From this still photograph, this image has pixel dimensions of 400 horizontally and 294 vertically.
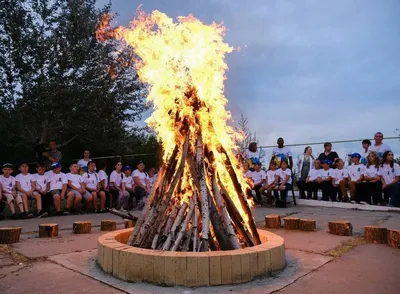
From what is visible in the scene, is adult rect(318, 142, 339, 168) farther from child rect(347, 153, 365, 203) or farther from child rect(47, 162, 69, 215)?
child rect(47, 162, 69, 215)

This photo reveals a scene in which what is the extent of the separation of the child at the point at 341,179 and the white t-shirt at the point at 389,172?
3.22ft

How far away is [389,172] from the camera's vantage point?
31.3 ft

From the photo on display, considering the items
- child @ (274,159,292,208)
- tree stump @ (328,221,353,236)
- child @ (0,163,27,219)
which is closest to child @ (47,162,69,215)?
child @ (0,163,27,219)

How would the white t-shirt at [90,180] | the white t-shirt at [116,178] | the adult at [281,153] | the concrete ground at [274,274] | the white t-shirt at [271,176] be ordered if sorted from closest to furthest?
the concrete ground at [274,274] → the white t-shirt at [90,180] → the white t-shirt at [116,178] → the white t-shirt at [271,176] → the adult at [281,153]

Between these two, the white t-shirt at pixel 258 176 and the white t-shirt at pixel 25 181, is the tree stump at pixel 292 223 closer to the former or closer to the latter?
the white t-shirt at pixel 258 176

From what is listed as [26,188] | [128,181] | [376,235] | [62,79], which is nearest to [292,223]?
[376,235]

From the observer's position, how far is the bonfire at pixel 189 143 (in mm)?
4555

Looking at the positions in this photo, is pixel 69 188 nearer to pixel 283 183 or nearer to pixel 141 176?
pixel 141 176

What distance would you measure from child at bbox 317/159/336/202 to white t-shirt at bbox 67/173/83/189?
6836 millimetres

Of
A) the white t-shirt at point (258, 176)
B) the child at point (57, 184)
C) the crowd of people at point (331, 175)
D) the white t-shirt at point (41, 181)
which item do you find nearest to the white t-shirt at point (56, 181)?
the child at point (57, 184)

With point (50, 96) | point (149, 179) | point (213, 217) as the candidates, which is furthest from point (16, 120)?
point (213, 217)

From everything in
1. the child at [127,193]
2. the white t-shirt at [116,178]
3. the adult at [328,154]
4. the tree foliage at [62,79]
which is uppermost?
the tree foliage at [62,79]

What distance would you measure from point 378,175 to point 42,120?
11.0m

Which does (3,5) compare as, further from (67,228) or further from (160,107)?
(160,107)
